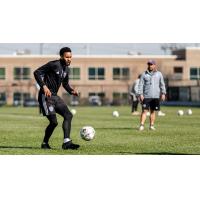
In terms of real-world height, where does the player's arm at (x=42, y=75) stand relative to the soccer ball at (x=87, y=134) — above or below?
above

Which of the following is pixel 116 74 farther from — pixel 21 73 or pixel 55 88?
pixel 55 88

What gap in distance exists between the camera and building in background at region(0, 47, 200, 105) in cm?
5975

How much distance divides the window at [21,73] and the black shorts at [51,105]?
4978cm

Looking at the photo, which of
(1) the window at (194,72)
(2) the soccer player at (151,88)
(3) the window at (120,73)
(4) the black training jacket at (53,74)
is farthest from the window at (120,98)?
(4) the black training jacket at (53,74)

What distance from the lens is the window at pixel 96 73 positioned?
207 ft

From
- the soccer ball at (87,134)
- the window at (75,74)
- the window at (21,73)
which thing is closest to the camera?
the soccer ball at (87,134)

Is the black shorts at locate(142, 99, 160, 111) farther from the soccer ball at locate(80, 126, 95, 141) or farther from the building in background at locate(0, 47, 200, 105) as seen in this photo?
the building in background at locate(0, 47, 200, 105)

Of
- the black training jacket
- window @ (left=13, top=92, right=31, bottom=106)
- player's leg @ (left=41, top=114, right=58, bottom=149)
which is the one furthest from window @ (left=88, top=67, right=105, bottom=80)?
the black training jacket

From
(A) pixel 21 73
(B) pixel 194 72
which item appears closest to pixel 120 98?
(B) pixel 194 72

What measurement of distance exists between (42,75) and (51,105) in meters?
0.46

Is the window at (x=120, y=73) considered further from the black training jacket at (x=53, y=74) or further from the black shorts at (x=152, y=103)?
the black training jacket at (x=53, y=74)
